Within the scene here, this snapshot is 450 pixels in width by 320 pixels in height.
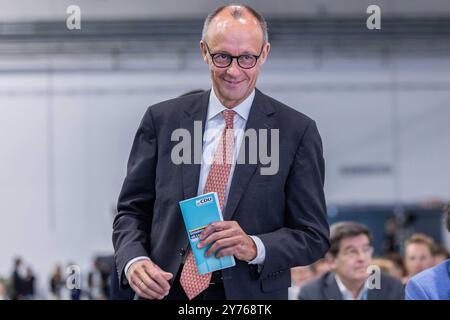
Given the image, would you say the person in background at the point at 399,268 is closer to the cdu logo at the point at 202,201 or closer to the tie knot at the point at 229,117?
the tie knot at the point at 229,117

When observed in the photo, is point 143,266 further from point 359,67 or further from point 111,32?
point 359,67

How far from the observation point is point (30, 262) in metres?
8.05

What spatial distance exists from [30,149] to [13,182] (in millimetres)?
412

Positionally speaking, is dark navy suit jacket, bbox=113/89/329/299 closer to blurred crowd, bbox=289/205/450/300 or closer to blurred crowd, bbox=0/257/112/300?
blurred crowd, bbox=289/205/450/300

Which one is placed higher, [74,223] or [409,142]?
[409,142]

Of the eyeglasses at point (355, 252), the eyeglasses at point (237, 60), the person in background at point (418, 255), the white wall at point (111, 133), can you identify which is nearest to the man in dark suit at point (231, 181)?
the eyeglasses at point (237, 60)

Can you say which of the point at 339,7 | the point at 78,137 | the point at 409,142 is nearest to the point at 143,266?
the point at 339,7

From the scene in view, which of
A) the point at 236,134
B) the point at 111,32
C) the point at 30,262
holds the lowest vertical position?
the point at 30,262

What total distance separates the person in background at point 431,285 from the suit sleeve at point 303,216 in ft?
0.71

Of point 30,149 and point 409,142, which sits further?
point 409,142

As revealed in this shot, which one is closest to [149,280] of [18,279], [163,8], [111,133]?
[163,8]

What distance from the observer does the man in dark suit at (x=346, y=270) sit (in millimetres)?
3410

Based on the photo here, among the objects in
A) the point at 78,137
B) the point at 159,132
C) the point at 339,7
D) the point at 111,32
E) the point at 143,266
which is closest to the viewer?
the point at 143,266

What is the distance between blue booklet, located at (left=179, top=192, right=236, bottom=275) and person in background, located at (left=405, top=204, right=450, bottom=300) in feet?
1.35
